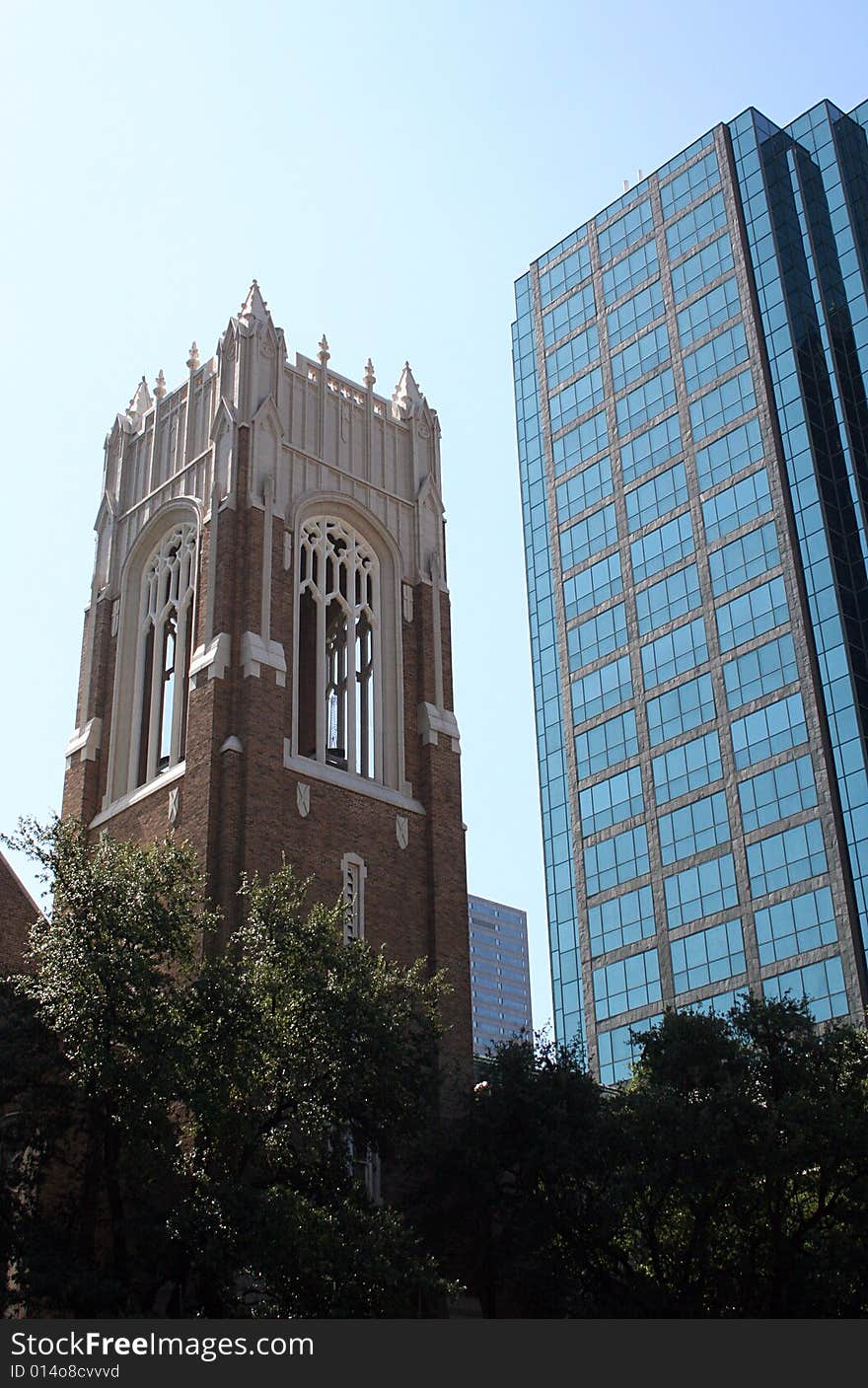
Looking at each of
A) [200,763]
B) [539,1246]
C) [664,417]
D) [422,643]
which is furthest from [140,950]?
[664,417]

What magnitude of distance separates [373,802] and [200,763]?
14.9 feet

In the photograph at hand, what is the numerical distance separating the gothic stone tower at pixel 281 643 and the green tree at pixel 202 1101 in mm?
6579

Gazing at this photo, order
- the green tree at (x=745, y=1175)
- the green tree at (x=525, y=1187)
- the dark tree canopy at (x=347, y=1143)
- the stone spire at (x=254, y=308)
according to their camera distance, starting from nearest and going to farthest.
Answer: the dark tree canopy at (x=347, y=1143) → the green tree at (x=745, y=1175) → the green tree at (x=525, y=1187) → the stone spire at (x=254, y=308)

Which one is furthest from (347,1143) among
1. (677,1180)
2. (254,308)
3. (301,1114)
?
(254,308)

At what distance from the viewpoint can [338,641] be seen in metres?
42.2

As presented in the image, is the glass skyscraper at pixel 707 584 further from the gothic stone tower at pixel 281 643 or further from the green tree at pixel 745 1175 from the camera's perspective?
the green tree at pixel 745 1175

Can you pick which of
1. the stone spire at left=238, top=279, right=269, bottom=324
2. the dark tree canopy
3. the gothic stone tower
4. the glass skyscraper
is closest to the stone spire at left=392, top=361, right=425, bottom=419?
the gothic stone tower

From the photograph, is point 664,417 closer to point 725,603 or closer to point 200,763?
point 725,603

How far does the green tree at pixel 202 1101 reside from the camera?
77.3 feet

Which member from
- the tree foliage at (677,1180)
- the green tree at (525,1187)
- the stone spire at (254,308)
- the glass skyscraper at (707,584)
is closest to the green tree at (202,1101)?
the green tree at (525,1187)

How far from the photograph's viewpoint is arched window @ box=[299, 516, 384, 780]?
40.0 metres

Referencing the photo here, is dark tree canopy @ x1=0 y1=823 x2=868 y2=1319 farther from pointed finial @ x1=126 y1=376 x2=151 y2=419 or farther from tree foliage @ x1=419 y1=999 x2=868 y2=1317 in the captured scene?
pointed finial @ x1=126 y1=376 x2=151 y2=419

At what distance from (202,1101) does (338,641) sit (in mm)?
19097

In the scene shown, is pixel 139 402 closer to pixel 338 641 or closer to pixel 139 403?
pixel 139 403
